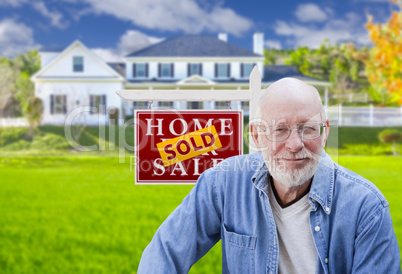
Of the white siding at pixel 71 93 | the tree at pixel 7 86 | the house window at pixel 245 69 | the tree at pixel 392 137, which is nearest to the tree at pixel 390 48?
the tree at pixel 392 137

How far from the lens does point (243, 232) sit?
2326mm

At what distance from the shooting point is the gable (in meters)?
22.5

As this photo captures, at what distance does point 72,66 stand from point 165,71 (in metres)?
4.96

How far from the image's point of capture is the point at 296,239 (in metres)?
2.23

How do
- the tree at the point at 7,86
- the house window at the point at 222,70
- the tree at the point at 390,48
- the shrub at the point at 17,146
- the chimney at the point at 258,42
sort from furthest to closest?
1. the tree at the point at 7,86
2. the chimney at the point at 258,42
3. the house window at the point at 222,70
4. the shrub at the point at 17,146
5. the tree at the point at 390,48

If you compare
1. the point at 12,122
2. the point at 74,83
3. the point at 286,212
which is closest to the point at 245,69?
the point at 74,83

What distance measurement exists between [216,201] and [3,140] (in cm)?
2147

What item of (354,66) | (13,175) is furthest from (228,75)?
(354,66)

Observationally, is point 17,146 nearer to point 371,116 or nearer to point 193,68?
point 193,68

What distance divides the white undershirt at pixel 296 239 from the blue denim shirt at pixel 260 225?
5cm

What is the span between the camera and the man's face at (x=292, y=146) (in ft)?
6.93

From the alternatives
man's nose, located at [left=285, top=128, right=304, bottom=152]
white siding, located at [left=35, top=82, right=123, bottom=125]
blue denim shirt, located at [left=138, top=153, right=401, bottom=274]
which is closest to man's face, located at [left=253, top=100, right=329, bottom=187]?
man's nose, located at [left=285, top=128, right=304, bottom=152]

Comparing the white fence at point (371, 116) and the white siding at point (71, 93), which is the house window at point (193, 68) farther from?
the white fence at point (371, 116)

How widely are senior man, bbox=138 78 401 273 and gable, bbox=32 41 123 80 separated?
20.7 meters
